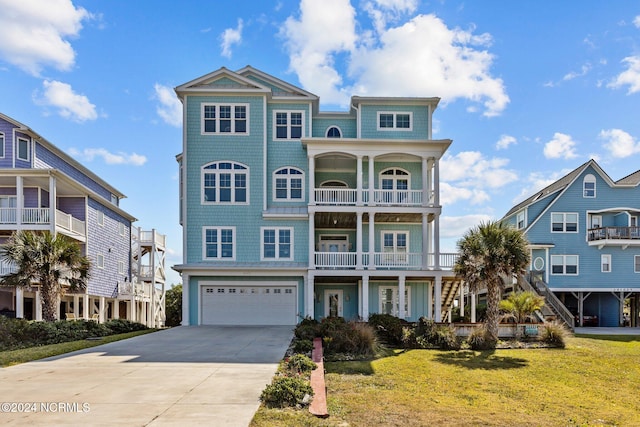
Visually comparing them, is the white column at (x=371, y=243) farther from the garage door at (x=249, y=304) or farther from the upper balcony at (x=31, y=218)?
the upper balcony at (x=31, y=218)

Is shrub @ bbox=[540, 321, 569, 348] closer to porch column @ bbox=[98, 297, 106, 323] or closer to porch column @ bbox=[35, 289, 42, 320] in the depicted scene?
porch column @ bbox=[35, 289, 42, 320]

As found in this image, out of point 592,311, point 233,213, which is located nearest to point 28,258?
point 233,213

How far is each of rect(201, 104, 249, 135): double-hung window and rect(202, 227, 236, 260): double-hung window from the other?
17.1 feet

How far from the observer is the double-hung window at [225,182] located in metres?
24.8

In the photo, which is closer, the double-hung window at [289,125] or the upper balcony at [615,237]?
the double-hung window at [289,125]

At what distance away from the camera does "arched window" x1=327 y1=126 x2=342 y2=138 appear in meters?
26.2

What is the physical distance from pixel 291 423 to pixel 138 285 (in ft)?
109

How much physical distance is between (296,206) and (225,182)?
13.1ft

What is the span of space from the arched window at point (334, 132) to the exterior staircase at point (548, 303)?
39.4 ft

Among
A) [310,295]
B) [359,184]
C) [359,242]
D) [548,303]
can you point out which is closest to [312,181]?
[359,184]

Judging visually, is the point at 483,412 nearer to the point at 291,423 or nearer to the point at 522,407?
the point at 522,407

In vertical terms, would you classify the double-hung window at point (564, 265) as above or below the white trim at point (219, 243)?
below

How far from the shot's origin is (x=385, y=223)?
2588 cm

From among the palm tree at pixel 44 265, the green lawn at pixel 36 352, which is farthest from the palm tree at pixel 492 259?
the palm tree at pixel 44 265
